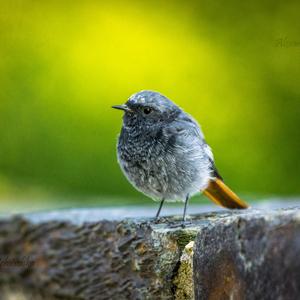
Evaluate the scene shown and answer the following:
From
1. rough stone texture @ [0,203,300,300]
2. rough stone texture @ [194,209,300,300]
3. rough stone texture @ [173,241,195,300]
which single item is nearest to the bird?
rough stone texture @ [0,203,300,300]

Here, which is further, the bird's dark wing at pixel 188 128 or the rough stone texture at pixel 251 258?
the bird's dark wing at pixel 188 128

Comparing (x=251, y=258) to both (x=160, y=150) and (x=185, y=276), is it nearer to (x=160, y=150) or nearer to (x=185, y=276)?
(x=185, y=276)

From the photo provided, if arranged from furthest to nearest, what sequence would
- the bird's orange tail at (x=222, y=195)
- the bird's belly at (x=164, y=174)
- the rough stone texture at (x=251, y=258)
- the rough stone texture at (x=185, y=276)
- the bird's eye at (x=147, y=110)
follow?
the bird's eye at (x=147, y=110) < the bird's orange tail at (x=222, y=195) < the bird's belly at (x=164, y=174) < the rough stone texture at (x=185, y=276) < the rough stone texture at (x=251, y=258)

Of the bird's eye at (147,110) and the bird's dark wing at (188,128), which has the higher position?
the bird's eye at (147,110)

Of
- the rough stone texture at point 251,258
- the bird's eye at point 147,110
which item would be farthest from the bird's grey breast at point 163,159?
the rough stone texture at point 251,258

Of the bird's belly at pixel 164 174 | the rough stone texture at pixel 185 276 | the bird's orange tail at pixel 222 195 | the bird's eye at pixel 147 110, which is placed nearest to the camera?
the rough stone texture at pixel 185 276

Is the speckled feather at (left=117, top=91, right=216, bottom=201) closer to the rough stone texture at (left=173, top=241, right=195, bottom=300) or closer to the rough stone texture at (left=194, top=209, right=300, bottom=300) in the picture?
the rough stone texture at (left=173, top=241, right=195, bottom=300)

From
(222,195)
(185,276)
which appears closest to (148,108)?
(222,195)

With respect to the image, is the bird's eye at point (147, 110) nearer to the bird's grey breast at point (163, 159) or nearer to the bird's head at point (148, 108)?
the bird's head at point (148, 108)
